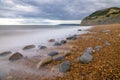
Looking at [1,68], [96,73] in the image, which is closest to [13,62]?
[1,68]

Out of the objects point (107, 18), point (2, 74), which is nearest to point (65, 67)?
point (2, 74)

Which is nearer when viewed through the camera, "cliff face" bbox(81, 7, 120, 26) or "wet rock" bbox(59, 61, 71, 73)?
"wet rock" bbox(59, 61, 71, 73)

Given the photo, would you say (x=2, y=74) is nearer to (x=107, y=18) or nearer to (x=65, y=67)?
(x=65, y=67)

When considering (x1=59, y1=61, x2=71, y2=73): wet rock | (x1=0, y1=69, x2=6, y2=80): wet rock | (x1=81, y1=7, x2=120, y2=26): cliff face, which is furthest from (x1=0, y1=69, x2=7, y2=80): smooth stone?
(x1=81, y1=7, x2=120, y2=26): cliff face

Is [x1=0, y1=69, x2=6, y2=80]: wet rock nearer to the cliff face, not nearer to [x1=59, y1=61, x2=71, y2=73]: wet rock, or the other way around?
[x1=59, y1=61, x2=71, y2=73]: wet rock

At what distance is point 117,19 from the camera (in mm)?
82312

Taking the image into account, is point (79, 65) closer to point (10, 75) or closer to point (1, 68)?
point (10, 75)

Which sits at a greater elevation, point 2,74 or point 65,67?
point 65,67

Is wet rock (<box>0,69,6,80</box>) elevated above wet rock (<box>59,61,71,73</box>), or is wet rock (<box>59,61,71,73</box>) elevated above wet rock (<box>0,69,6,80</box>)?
wet rock (<box>59,61,71,73</box>)

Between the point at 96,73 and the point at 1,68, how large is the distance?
479cm

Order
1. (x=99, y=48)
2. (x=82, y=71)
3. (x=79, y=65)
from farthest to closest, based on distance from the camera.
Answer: (x=99, y=48) → (x=79, y=65) → (x=82, y=71)

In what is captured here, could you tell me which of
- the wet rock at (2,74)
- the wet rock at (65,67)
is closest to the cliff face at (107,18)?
the wet rock at (65,67)

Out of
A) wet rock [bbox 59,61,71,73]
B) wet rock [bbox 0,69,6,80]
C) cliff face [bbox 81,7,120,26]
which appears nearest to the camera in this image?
wet rock [bbox 0,69,6,80]

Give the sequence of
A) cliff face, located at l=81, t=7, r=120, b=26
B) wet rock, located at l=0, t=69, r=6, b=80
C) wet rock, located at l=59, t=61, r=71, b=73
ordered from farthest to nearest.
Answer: cliff face, located at l=81, t=7, r=120, b=26
wet rock, located at l=59, t=61, r=71, b=73
wet rock, located at l=0, t=69, r=6, b=80
